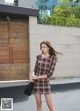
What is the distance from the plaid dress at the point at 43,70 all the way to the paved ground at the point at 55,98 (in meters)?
1.23

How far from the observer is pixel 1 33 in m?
17.1

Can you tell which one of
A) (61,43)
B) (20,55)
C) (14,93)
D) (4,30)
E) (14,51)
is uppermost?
(4,30)

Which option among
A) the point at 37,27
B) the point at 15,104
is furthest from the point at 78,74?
the point at 15,104

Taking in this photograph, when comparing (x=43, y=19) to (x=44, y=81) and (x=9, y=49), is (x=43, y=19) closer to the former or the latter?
(x=9, y=49)

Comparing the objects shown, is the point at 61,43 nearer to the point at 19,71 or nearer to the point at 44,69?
the point at 19,71

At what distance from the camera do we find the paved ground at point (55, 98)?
7645 millimetres

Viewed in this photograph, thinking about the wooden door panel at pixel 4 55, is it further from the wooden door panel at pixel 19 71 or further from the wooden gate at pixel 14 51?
the wooden door panel at pixel 19 71

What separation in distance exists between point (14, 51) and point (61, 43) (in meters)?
2.46

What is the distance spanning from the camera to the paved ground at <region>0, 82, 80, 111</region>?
764cm

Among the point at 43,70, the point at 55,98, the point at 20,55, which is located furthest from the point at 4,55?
the point at 43,70

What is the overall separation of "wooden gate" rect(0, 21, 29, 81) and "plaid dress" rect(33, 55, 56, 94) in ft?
35.1

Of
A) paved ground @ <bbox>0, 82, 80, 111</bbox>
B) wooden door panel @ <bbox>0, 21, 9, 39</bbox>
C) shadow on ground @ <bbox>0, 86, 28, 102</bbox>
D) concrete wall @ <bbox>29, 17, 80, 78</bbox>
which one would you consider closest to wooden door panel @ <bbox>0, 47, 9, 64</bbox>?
wooden door panel @ <bbox>0, 21, 9, 39</bbox>

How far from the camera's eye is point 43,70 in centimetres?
627

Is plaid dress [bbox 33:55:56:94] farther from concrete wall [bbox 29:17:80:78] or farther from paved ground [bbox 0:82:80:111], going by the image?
concrete wall [bbox 29:17:80:78]
